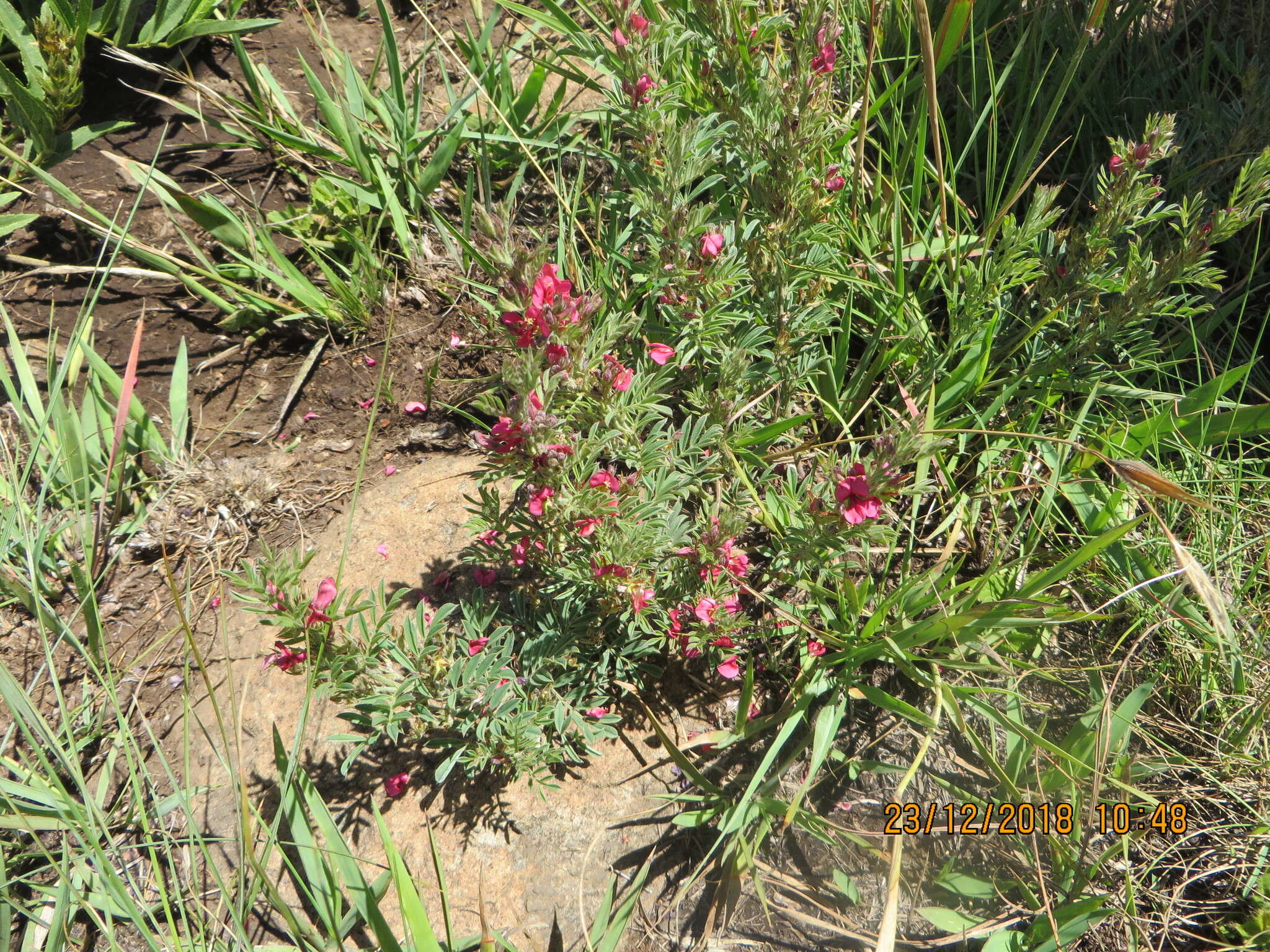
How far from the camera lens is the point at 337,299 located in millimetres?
3037

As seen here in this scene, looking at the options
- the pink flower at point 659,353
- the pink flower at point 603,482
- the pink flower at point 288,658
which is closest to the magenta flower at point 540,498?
the pink flower at point 603,482

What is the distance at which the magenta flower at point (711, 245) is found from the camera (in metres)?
2.12

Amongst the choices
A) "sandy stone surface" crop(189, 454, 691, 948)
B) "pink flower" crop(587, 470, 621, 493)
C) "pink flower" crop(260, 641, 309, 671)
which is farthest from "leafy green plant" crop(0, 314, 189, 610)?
"pink flower" crop(587, 470, 621, 493)

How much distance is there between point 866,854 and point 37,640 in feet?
8.50

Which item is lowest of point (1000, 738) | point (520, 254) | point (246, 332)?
point (1000, 738)

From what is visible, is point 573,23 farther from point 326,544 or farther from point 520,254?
point 326,544

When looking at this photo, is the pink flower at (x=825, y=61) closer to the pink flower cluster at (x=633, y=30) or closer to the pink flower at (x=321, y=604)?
the pink flower cluster at (x=633, y=30)

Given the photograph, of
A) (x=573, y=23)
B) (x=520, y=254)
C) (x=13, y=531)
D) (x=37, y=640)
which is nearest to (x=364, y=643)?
(x=520, y=254)

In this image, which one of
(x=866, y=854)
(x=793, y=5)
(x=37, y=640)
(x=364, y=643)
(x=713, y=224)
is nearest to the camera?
(x=364, y=643)

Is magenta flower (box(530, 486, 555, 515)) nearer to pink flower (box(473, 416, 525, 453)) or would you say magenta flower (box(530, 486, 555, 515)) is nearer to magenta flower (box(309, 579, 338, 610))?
pink flower (box(473, 416, 525, 453))

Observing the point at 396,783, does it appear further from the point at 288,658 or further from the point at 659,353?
the point at 659,353

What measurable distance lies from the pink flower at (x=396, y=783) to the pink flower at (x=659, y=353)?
133 centimetres

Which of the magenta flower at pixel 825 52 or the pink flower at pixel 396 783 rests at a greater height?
the magenta flower at pixel 825 52

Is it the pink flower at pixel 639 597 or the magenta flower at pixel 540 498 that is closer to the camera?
the magenta flower at pixel 540 498
